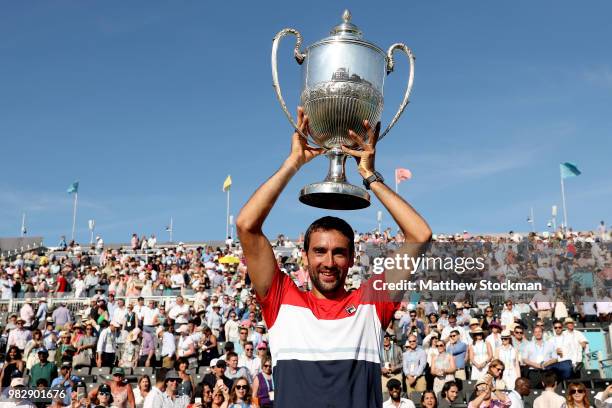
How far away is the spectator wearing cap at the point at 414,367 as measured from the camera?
10.9 metres

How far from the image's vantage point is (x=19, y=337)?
14117 mm

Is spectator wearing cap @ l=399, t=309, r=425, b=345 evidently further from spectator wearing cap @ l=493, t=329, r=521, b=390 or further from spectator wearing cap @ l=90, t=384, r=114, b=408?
spectator wearing cap @ l=90, t=384, r=114, b=408

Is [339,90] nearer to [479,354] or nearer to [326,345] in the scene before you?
[326,345]

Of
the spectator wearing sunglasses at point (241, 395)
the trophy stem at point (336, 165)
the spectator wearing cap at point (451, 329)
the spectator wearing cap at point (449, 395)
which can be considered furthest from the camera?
the spectator wearing cap at point (451, 329)

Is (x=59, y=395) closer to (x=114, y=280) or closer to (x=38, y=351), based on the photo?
(x=38, y=351)

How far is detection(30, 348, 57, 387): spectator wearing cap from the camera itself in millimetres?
12031

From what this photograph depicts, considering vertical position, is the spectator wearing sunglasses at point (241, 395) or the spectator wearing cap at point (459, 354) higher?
the spectator wearing cap at point (459, 354)

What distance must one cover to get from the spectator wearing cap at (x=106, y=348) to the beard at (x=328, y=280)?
11311 mm

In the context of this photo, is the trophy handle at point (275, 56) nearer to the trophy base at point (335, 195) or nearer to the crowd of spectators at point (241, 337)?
the trophy base at point (335, 195)

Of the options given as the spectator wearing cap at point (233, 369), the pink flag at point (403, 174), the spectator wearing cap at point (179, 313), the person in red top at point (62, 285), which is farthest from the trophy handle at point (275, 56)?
the pink flag at point (403, 174)

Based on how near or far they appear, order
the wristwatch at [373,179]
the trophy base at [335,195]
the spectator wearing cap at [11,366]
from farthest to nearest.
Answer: the spectator wearing cap at [11,366] → the trophy base at [335,195] → the wristwatch at [373,179]

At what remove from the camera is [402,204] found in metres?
2.87

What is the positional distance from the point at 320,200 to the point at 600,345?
1139 centimetres

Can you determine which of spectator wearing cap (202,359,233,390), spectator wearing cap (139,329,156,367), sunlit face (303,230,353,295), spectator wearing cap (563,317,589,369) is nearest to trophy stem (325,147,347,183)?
sunlit face (303,230,353,295)
